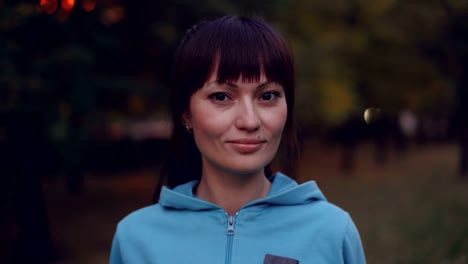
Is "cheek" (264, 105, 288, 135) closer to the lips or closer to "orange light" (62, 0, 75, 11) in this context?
the lips

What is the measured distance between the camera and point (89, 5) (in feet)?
24.0

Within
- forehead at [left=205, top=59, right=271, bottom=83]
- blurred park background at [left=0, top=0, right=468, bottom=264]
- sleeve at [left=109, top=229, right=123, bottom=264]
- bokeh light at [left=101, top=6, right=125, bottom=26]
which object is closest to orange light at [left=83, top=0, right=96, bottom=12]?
blurred park background at [left=0, top=0, right=468, bottom=264]

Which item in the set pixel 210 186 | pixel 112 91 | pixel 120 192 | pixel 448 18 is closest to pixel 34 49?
pixel 112 91

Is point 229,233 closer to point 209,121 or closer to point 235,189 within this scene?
point 235,189

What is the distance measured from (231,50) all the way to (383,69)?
46.8 feet

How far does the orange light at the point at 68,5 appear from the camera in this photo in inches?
271

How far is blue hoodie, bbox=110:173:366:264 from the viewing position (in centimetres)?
174

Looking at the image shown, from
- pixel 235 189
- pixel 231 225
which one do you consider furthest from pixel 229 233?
pixel 235 189

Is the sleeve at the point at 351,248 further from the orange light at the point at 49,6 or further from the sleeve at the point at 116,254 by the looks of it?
the orange light at the point at 49,6

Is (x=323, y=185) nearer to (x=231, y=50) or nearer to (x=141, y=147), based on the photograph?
(x=141, y=147)

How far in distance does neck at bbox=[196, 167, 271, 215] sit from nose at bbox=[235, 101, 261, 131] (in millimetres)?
178

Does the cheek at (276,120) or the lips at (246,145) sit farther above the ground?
the cheek at (276,120)

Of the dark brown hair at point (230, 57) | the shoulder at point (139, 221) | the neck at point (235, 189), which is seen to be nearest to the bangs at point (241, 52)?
the dark brown hair at point (230, 57)

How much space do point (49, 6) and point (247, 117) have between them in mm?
5436
